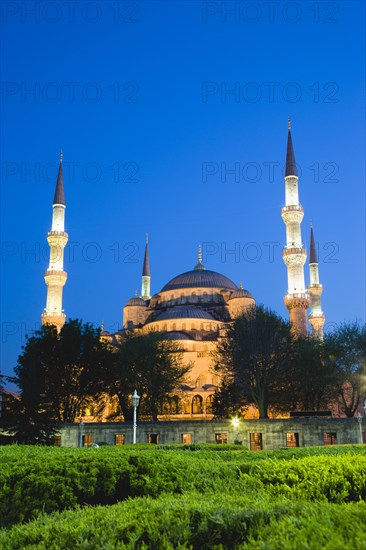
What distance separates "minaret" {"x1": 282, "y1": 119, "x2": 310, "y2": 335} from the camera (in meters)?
48.2

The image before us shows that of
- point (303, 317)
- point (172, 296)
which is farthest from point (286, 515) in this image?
point (172, 296)

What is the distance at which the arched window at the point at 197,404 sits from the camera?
53.4 metres

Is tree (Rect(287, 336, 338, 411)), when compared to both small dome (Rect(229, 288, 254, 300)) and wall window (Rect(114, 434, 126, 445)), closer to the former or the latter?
wall window (Rect(114, 434, 126, 445))

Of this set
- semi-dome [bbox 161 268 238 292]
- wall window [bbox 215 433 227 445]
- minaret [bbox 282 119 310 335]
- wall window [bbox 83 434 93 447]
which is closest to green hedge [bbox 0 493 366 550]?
wall window [bbox 215 433 227 445]

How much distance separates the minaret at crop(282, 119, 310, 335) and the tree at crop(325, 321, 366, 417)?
5065mm

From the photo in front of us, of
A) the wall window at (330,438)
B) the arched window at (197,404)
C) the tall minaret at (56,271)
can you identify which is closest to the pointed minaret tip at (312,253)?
the arched window at (197,404)

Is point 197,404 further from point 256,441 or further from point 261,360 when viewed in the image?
point 256,441

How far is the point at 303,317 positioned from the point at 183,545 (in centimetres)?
4510

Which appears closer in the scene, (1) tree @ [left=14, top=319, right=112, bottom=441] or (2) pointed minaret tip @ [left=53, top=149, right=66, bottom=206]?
(1) tree @ [left=14, top=319, right=112, bottom=441]

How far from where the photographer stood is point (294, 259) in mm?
49219

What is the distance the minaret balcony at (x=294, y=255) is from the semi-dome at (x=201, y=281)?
22.3 meters

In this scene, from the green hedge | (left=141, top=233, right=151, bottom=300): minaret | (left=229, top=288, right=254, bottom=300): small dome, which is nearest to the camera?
the green hedge

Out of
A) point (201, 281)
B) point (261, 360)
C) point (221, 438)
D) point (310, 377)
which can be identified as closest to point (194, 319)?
point (201, 281)

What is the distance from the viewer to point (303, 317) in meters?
48.5
